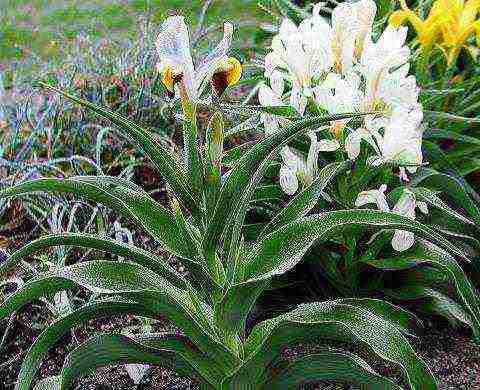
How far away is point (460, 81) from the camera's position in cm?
291

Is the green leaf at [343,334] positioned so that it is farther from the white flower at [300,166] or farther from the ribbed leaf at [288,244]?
the white flower at [300,166]

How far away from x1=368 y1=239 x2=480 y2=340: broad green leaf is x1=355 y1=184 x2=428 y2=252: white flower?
3 cm

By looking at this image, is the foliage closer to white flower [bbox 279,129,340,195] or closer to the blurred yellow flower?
white flower [bbox 279,129,340,195]

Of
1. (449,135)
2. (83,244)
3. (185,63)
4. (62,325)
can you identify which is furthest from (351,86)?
(62,325)

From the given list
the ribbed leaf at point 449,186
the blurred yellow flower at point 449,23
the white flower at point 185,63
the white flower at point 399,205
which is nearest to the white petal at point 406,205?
the white flower at point 399,205

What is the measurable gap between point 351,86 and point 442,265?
53cm

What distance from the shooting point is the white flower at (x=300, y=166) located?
2.27m

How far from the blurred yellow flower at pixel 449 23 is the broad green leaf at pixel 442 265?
2.43ft

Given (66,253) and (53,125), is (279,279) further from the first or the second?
(53,125)

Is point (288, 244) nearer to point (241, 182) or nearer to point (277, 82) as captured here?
point (241, 182)

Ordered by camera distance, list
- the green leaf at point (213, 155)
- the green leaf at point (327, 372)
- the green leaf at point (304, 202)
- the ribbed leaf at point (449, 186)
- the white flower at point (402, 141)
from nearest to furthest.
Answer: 1. the green leaf at point (213, 155)
2. the green leaf at point (327, 372)
3. the green leaf at point (304, 202)
4. the white flower at point (402, 141)
5. the ribbed leaf at point (449, 186)

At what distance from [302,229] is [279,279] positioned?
64 cm

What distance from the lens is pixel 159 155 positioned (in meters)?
1.72

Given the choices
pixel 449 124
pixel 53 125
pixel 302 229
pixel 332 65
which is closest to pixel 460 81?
pixel 449 124
